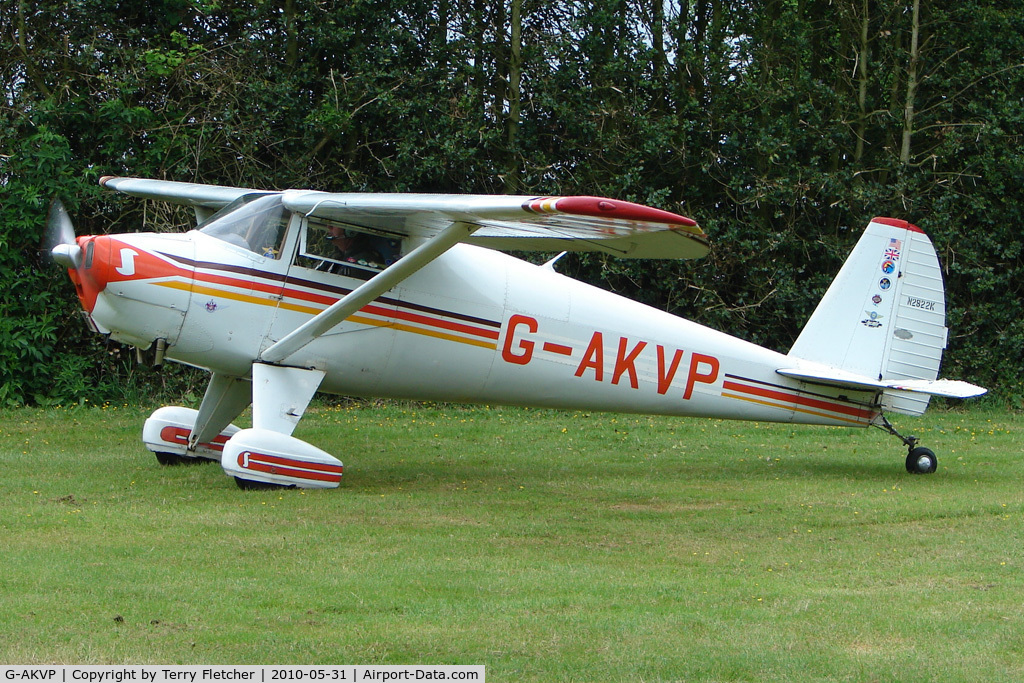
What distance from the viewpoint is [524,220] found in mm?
8344

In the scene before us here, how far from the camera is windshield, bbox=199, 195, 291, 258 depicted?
934cm

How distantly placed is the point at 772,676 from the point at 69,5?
1649cm

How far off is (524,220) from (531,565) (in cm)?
292

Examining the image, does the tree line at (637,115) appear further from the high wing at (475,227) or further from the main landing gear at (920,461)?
the high wing at (475,227)

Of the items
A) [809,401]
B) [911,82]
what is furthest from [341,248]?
[911,82]

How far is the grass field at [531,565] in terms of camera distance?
4.75 metres

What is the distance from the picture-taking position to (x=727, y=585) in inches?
241

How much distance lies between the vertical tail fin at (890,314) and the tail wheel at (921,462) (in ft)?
1.47

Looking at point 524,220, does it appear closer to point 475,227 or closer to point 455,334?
point 475,227

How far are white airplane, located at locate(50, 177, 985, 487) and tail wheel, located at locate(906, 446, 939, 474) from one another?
25 millimetres

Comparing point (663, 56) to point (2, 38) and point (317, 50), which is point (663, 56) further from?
point (2, 38)

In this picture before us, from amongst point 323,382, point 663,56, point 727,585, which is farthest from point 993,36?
point 727,585

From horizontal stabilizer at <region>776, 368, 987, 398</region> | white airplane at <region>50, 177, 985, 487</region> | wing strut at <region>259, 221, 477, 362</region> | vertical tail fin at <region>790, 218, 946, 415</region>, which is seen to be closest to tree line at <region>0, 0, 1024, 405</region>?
white airplane at <region>50, 177, 985, 487</region>

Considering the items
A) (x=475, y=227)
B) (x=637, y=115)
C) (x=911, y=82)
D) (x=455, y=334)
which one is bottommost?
(x=455, y=334)
